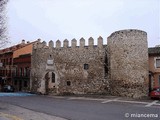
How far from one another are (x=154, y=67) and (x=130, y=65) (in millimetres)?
4159

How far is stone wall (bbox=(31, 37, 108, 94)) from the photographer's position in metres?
27.6

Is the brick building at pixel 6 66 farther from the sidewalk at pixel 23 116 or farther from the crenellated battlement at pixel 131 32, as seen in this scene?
the sidewalk at pixel 23 116

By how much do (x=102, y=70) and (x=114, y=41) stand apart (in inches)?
153

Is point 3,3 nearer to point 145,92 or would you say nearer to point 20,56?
point 145,92

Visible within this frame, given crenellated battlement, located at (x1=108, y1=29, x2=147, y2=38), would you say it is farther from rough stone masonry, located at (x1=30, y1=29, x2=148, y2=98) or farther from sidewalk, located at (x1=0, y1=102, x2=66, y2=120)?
sidewalk, located at (x1=0, y1=102, x2=66, y2=120)

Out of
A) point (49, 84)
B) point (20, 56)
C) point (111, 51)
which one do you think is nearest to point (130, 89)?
point (111, 51)

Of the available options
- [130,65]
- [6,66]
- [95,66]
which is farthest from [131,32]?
[6,66]

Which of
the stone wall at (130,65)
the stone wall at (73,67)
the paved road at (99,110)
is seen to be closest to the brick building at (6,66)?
the stone wall at (73,67)

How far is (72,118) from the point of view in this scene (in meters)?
11.5

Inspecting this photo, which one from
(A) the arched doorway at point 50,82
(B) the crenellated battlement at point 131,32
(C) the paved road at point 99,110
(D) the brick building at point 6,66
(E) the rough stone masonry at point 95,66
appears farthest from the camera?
(D) the brick building at point 6,66

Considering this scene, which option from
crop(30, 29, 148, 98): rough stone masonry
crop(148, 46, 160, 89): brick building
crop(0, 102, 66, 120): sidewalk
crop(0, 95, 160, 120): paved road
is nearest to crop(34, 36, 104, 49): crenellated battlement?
crop(30, 29, 148, 98): rough stone masonry

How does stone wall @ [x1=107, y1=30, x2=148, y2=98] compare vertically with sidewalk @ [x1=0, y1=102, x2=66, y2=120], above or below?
above

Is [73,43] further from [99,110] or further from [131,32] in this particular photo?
[99,110]

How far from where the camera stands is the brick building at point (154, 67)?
87.2ft
